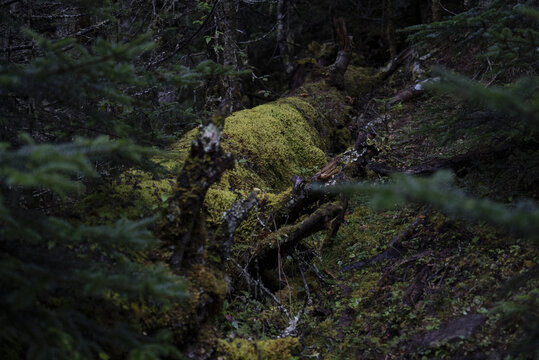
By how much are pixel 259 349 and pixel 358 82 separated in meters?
8.16

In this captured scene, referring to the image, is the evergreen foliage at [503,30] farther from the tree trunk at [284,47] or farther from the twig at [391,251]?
the tree trunk at [284,47]

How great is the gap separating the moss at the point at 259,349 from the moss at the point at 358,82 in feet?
24.5

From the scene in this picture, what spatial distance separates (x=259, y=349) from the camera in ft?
10.4

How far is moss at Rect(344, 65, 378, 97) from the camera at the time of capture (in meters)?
9.70

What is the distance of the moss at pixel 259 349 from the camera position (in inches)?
120

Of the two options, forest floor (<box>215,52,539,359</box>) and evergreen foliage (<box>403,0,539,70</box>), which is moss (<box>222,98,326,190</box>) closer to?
forest floor (<box>215,52,539,359</box>)

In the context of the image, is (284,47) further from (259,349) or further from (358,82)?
(259,349)

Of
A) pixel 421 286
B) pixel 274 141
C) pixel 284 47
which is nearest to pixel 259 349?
pixel 421 286

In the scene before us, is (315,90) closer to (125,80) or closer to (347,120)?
(347,120)

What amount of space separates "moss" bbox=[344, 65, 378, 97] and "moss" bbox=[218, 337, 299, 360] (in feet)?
24.5

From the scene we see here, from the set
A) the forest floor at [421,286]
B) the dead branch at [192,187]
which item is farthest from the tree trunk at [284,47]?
the dead branch at [192,187]

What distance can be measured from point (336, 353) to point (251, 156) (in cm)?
318

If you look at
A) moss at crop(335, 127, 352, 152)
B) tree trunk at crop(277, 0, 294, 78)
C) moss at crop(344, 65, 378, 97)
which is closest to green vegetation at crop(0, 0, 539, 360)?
moss at crop(335, 127, 352, 152)

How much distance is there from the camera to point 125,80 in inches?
95.1
